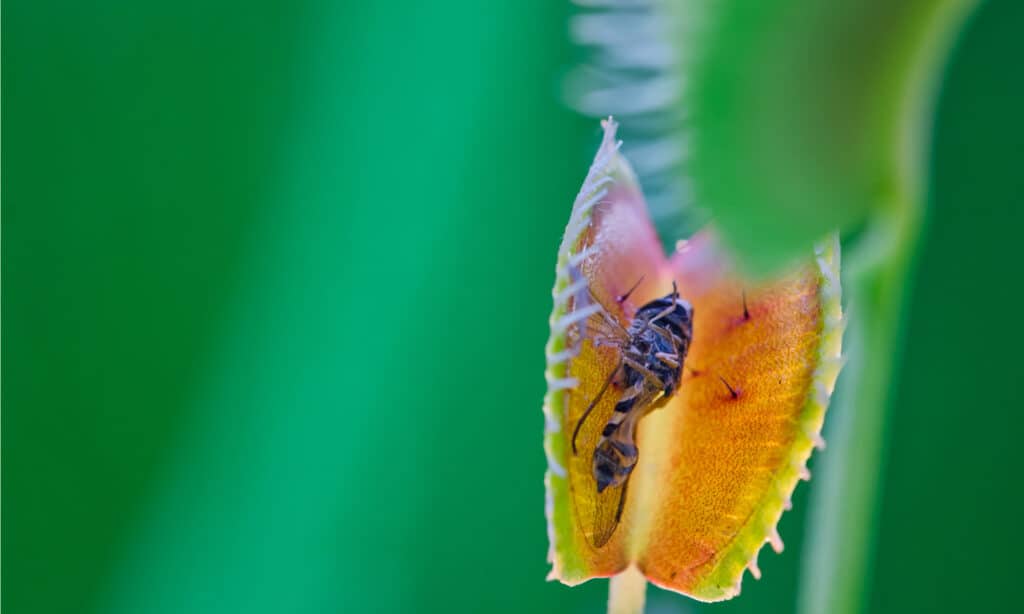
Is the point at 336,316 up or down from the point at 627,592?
up

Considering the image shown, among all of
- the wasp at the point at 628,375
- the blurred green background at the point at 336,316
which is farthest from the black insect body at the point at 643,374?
the blurred green background at the point at 336,316

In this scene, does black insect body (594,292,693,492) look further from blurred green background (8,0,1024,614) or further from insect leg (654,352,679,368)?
blurred green background (8,0,1024,614)

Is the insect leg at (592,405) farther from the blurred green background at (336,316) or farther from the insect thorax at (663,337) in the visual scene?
the blurred green background at (336,316)

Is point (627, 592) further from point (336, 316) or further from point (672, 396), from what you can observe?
point (336, 316)

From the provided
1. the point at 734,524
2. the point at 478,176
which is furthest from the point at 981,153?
the point at 734,524

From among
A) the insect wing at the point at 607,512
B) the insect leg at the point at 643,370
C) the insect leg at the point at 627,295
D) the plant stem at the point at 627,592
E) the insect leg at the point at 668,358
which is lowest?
the plant stem at the point at 627,592

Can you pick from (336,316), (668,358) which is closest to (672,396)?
(668,358)

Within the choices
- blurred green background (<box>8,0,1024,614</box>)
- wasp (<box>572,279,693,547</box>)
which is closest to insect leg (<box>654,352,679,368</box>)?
wasp (<box>572,279,693,547</box>)
